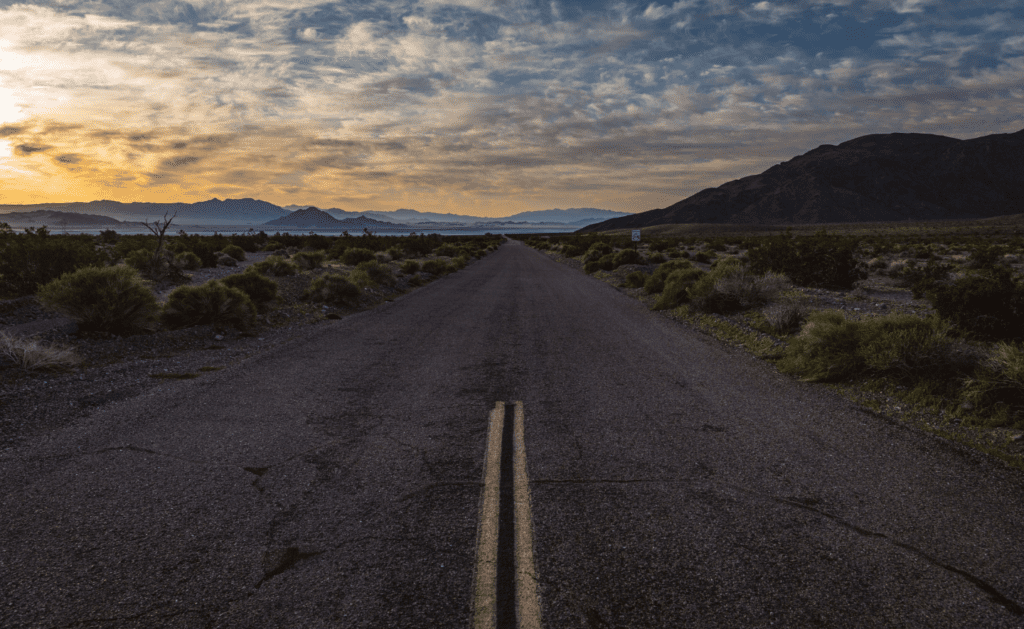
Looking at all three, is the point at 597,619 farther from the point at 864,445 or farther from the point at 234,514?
the point at 864,445

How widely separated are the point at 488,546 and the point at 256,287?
12432 millimetres

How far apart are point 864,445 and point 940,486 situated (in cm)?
86

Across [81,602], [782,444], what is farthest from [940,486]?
[81,602]

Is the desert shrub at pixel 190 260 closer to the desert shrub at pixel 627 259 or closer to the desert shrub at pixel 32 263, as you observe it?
the desert shrub at pixel 32 263

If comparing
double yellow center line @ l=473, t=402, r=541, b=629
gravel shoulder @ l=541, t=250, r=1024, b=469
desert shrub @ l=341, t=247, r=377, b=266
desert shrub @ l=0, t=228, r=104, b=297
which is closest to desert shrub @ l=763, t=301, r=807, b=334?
gravel shoulder @ l=541, t=250, r=1024, b=469

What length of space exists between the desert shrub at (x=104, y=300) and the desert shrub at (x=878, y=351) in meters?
12.0

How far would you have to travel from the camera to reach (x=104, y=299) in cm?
924

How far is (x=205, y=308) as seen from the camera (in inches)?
418

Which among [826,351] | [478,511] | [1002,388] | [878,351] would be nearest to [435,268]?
[826,351]

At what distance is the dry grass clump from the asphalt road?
260 cm

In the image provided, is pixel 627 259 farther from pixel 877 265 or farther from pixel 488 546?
pixel 488 546

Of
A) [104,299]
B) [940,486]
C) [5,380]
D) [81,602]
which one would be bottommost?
[940,486]

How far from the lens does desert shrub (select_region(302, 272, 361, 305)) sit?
50.4 ft

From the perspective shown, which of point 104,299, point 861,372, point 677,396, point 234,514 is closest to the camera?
point 234,514
